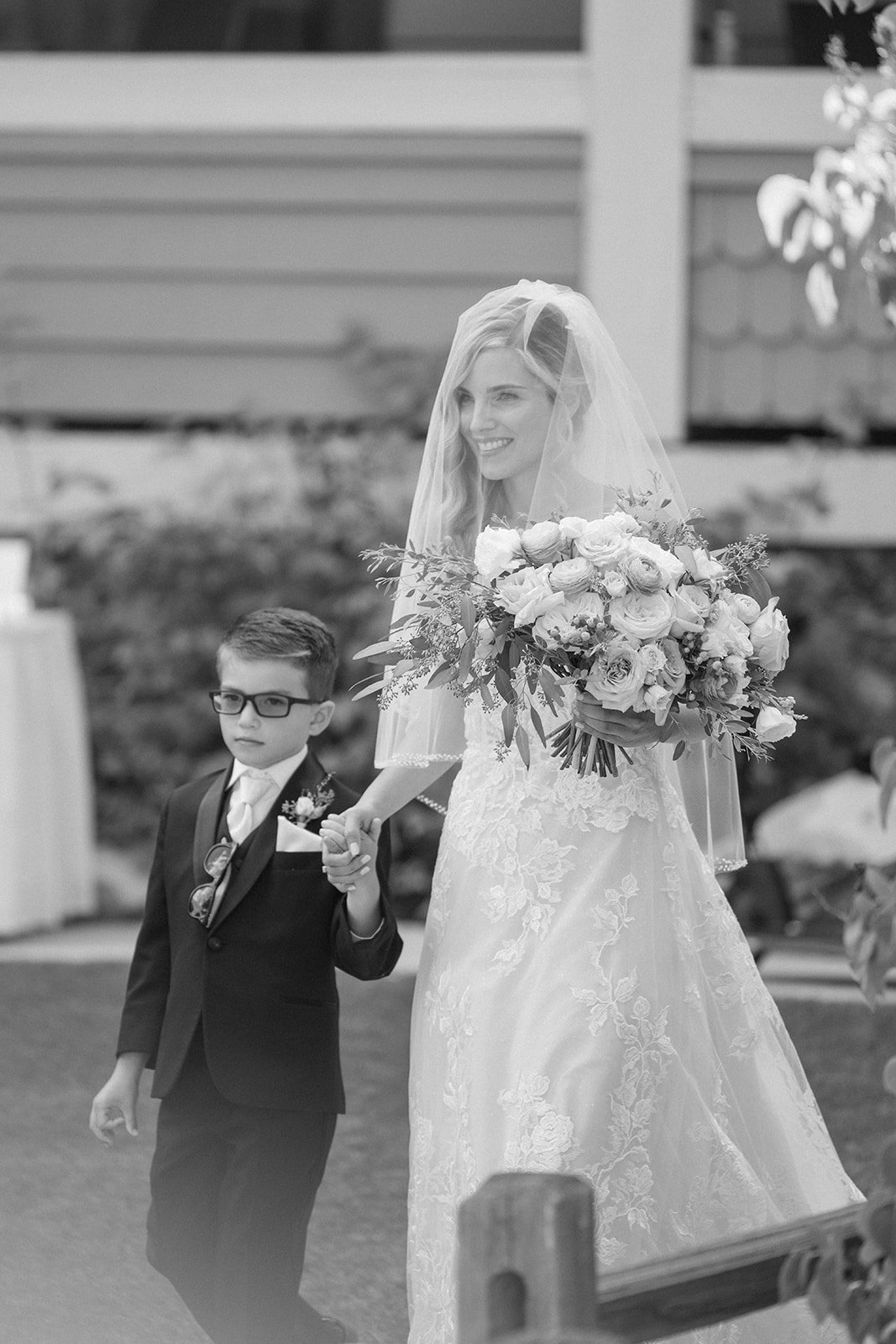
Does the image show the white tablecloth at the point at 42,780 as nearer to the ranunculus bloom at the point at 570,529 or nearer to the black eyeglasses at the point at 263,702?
the black eyeglasses at the point at 263,702

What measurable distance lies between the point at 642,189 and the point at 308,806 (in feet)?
23.4

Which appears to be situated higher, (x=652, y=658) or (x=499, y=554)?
(x=499, y=554)

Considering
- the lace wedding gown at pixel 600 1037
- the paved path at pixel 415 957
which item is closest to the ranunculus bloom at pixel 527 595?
the lace wedding gown at pixel 600 1037

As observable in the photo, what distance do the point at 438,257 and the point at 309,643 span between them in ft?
22.7

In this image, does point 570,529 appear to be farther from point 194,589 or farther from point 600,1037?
point 194,589

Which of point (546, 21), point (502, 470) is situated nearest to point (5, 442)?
point (546, 21)

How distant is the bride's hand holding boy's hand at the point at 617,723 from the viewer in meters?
3.19

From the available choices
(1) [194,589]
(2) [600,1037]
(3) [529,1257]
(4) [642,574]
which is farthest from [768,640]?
(1) [194,589]

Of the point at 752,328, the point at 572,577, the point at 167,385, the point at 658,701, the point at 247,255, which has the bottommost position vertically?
the point at 658,701

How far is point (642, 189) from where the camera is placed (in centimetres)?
977

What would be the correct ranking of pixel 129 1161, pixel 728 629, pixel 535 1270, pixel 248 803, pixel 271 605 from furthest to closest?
pixel 271 605
pixel 129 1161
pixel 248 803
pixel 728 629
pixel 535 1270

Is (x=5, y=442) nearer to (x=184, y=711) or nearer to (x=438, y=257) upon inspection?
Result: (x=184, y=711)

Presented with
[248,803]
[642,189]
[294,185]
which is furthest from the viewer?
[294,185]

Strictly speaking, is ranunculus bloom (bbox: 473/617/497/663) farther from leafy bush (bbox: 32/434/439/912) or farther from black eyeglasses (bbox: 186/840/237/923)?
leafy bush (bbox: 32/434/439/912)
